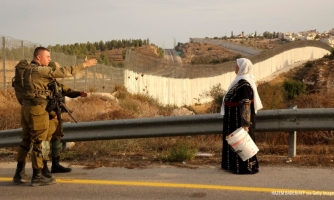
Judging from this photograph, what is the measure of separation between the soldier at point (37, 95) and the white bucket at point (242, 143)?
2.11 m

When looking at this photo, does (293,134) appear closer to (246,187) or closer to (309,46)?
(246,187)

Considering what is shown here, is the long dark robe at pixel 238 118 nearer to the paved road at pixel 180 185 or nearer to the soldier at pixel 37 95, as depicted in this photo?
the paved road at pixel 180 185

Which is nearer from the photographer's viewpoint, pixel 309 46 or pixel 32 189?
pixel 32 189

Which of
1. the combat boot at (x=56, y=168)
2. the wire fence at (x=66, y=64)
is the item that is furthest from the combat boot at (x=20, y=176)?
the wire fence at (x=66, y=64)

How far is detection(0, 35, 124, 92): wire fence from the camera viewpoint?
1866 centimetres

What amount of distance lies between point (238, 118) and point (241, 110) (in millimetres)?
168

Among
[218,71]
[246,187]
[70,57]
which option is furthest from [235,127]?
[218,71]

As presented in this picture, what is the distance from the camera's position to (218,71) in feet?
145

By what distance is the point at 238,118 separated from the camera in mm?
6285

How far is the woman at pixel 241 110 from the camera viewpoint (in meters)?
6.14

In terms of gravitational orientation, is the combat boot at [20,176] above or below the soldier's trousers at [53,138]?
below

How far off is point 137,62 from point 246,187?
24.5 m

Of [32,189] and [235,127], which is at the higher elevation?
[235,127]

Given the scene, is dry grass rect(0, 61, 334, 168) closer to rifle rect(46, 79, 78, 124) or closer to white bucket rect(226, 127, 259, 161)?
white bucket rect(226, 127, 259, 161)
